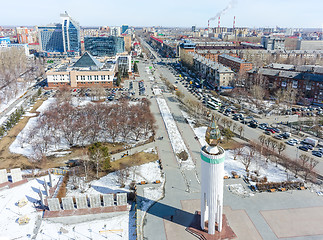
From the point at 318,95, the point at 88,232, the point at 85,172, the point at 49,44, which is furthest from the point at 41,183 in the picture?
the point at 49,44

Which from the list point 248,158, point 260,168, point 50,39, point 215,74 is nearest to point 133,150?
point 248,158

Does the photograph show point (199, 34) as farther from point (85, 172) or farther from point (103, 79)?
point (85, 172)

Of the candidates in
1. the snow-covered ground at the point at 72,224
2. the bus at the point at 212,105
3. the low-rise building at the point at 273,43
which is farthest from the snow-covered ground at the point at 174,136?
the low-rise building at the point at 273,43

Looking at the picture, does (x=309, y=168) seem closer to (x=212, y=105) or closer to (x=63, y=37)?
(x=212, y=105)

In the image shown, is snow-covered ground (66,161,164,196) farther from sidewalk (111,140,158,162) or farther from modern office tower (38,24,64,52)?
modern office tower (38,24,64,52)

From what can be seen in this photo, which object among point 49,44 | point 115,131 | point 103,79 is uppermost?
point 49,44

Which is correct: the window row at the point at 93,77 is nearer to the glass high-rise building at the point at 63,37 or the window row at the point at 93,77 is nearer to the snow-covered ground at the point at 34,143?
the snow-covered ground at the point at 34,143
